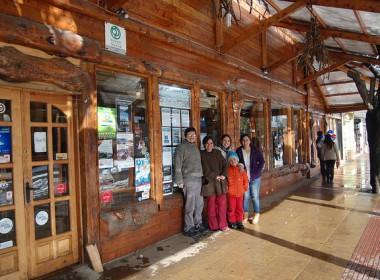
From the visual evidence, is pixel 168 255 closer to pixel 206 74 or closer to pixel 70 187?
pixel 70 187

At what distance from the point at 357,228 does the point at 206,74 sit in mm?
3873

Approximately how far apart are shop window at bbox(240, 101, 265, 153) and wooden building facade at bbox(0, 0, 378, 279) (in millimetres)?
1261

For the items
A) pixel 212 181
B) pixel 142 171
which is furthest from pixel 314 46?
pixel 142 171

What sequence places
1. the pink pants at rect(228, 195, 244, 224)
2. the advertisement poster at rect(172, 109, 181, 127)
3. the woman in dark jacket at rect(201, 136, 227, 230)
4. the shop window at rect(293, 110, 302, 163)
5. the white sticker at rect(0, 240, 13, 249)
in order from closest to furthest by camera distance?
the white sticker at rect(0, 240, 13, 249) → the woman in dark jacket at rect(201, 136, 227, 230) → the advertisement poster at rect(172, 109, 181, 127) → the pink pants at rect(228, 195, 244, 224) → the shop window at rect(293, 110, 302, 163)

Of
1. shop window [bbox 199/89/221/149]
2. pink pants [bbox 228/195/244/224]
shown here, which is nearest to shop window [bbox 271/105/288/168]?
shop window [bbox 199/89/221/149]

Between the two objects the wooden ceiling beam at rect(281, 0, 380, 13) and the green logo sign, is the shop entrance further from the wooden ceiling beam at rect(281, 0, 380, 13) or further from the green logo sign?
the wooden ceiling beam at rect(281, 0, 380, 13)

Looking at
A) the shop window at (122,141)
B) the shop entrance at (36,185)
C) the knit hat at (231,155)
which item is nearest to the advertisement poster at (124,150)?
the shop window at (122,141)

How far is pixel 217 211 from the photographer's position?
5938 millimetres

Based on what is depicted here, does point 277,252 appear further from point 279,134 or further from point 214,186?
point 279,134

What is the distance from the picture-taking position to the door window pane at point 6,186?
11.8ft

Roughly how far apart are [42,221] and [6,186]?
0.60 meters

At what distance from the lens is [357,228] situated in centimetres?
579

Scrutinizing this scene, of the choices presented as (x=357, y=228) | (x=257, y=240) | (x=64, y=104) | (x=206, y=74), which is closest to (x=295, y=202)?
(x=357, y=228)

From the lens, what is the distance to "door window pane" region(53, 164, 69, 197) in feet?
13.5
